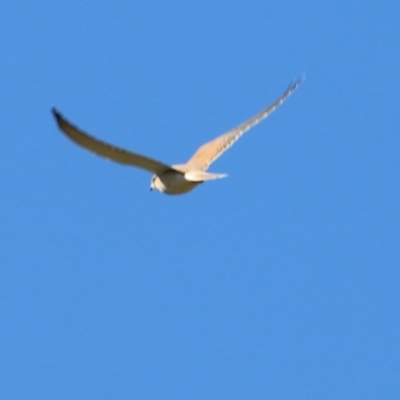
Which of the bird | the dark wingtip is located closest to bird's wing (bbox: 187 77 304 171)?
the bird

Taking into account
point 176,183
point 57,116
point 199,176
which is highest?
point 176,183

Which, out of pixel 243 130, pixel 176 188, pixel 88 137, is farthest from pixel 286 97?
pixel 88 137

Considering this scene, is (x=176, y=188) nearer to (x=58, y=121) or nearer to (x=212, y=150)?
(x=212, y=150)

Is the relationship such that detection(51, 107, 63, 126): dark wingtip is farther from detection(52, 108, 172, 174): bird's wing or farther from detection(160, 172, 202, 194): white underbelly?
detection(160, 172, 202, 194): white underbelly

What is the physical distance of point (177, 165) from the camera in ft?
48.8

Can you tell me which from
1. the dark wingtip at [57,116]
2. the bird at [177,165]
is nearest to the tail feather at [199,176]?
the bird at [177,165]

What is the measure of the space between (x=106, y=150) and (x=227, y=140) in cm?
282

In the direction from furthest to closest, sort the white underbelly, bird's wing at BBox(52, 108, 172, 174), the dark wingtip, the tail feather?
the white underbelly
the tail feather
bird's wing at BBox(52, 108, 172, 174)
the dark wingtip

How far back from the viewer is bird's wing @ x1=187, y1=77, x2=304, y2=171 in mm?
15109

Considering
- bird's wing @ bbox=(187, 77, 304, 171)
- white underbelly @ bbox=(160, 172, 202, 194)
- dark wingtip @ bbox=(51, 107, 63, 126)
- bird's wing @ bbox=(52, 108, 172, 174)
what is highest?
bird's wing @ bbox=(187, 77, 304, 171)

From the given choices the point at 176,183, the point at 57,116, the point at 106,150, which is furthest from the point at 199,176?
the point at 57,116

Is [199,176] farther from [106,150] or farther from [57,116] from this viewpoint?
[57,116]

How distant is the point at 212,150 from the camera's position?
600 inches

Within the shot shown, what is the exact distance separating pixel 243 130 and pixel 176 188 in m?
1.49
